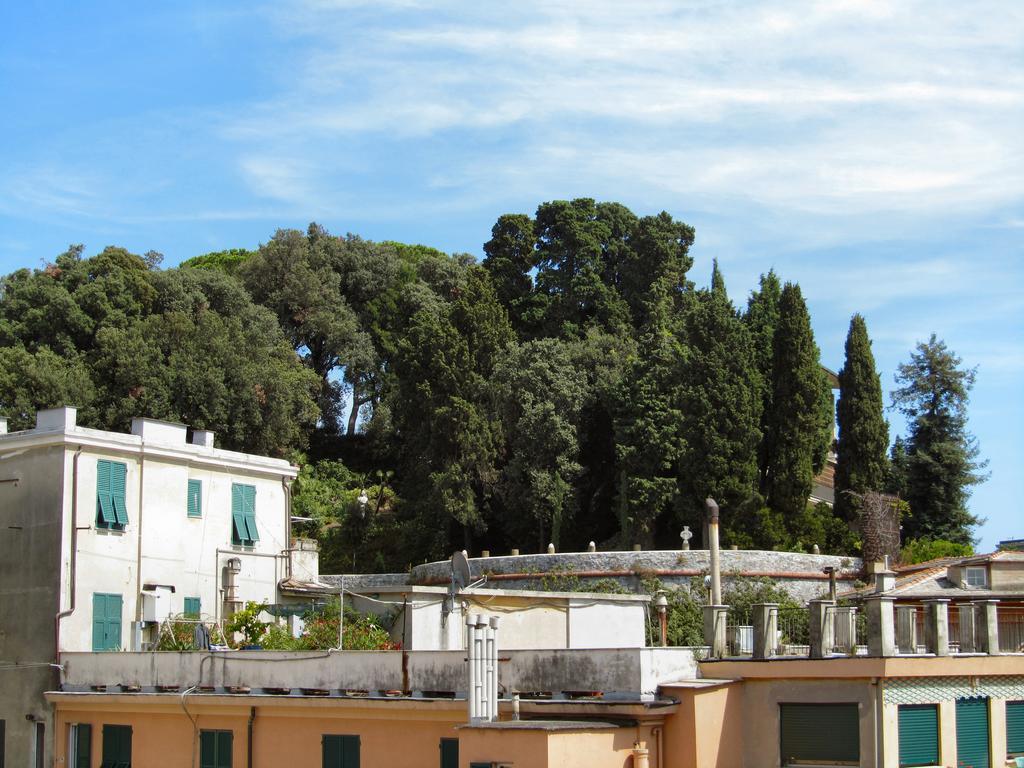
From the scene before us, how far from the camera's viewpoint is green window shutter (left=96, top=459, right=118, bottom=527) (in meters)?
28.4

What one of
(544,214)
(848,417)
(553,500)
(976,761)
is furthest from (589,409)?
(976,761)

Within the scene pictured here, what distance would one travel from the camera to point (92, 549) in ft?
92.6

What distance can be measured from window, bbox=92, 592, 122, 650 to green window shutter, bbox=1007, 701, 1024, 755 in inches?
641

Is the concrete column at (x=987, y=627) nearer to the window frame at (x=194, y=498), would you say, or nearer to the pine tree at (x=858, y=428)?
the window frame at (x=194, y=498)

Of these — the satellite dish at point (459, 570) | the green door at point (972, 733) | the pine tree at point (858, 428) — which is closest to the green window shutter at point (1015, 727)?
the green door at point (972, 733)

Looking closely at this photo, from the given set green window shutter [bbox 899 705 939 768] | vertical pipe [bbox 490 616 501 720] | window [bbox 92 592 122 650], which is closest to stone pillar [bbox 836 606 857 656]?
green window shutter [bbox 899 705 939 768]

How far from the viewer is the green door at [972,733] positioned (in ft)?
63.9

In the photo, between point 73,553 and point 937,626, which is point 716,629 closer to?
point 937,626

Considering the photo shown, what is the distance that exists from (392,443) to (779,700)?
1633 inches

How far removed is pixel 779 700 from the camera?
758 inches

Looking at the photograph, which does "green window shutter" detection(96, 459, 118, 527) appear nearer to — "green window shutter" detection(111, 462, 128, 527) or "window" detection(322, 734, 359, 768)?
"green window shutter" detection(111, 462, 128, 527)

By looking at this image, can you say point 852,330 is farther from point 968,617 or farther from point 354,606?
point 968,617

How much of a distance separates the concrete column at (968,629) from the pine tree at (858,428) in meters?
27.0

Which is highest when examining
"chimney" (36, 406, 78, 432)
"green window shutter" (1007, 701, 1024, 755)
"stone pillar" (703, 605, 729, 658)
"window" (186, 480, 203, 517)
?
"chimney" (36, 406, 78, 432)
